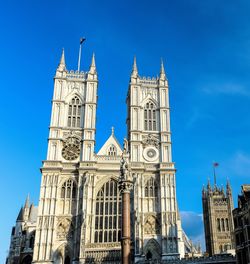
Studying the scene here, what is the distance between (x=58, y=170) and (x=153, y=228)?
530 inches

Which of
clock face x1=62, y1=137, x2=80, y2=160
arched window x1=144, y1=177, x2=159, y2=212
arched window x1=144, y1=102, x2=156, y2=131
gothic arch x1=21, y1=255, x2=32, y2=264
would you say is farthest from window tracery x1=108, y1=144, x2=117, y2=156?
gothic arch x1=21, y1=255, x2=32, y2=264

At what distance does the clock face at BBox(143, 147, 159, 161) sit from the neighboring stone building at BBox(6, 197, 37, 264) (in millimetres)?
20480

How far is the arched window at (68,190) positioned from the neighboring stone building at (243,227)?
1922 cm

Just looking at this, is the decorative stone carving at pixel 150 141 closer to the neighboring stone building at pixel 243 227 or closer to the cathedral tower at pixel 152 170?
the cathedral tower at pixel 152 170

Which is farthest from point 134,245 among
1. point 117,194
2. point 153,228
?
point 117,194

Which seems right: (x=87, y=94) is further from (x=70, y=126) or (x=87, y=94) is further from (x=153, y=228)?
(x=153, y=228)

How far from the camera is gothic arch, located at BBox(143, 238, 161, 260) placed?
41062 mm

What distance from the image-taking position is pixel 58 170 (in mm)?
43719

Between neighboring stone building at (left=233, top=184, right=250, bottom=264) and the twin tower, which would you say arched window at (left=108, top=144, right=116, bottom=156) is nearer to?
the twin tower

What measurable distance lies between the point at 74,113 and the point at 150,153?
11.7 metres

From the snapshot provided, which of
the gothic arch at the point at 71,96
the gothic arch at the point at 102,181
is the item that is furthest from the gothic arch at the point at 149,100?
the gothic arch at the point at 102,181

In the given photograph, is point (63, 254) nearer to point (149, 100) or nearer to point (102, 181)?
point (102, 181)

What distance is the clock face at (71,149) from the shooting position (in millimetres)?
45531

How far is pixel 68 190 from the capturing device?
43781mm
